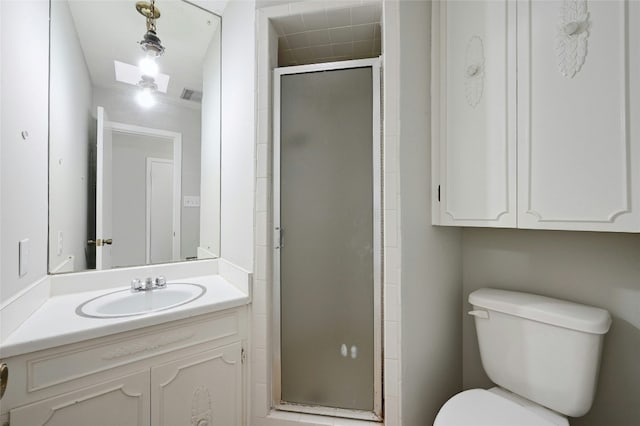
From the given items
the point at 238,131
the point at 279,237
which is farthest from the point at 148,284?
the point at 238,131

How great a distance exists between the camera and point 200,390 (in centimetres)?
117

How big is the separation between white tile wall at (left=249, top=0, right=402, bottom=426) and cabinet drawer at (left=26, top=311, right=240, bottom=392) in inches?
9.2

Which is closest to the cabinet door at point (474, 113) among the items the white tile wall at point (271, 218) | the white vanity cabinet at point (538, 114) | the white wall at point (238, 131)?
the white vanity cabinet at point (538, 114)

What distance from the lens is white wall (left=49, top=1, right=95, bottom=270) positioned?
125 centimetres

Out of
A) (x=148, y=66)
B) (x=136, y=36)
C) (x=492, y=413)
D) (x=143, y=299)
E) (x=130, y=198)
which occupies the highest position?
(x=136, y=36)

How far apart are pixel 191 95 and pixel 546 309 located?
205 centimetres

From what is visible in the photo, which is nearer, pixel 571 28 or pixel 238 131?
pixel 571 28

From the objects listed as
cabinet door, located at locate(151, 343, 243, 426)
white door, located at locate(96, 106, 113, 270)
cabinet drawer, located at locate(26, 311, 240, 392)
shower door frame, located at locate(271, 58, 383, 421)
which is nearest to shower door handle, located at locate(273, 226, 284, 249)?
shower door frame, located at locate(271, 58, 383, 421)

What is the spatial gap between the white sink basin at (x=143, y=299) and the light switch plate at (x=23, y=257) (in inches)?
9.4

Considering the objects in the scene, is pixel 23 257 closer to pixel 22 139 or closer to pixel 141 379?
pixel 22 139

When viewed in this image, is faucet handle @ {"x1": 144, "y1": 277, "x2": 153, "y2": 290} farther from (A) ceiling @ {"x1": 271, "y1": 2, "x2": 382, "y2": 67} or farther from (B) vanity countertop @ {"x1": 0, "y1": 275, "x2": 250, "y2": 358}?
(A) ceiling @ {"x1": 271, "y1": 2, "x2": 382, "y2": 67}

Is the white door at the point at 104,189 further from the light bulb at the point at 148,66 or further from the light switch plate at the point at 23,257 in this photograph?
the light switch plate at the point at 23,257

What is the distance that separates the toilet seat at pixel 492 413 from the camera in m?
1.04

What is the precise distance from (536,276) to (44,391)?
1.99 m
